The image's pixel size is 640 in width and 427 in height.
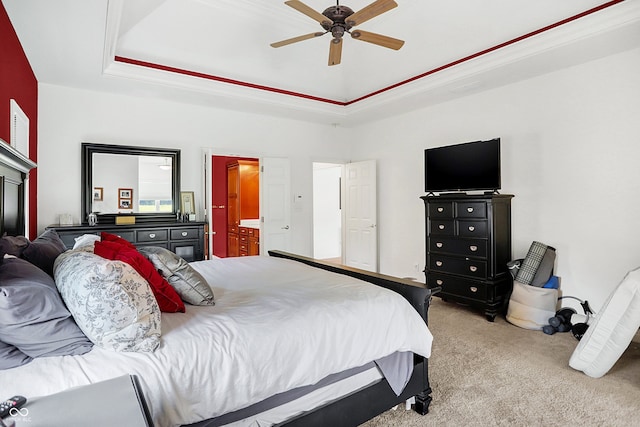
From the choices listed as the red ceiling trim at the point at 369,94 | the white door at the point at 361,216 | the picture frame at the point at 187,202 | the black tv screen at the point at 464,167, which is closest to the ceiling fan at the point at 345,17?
the red ceiling trim at the point at 369,94

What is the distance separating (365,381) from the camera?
193 centimetres

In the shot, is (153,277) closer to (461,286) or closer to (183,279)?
(183,279)

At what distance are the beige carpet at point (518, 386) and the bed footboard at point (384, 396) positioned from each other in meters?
0.14

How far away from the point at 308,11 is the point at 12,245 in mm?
2351

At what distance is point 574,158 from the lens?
365 centimetres

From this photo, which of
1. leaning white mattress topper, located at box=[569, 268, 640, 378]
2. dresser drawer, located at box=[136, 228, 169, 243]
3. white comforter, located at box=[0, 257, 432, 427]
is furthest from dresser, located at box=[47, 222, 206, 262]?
leaning white mattress topper, located at box=[569, 268, 640, 378]

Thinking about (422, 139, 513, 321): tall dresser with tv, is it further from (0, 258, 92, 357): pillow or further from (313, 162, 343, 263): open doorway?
(313, 162, 343, 263): open doorway

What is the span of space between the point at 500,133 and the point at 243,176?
4.72 meters

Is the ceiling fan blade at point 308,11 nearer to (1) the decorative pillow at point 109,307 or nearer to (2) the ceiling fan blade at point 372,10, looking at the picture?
(2) the ceiling fan blade at point 372,10

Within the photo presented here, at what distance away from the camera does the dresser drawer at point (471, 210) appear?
388 centimetres

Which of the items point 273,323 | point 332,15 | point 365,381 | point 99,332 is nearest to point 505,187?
point 332,15

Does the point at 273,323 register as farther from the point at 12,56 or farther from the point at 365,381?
the point at 12,56

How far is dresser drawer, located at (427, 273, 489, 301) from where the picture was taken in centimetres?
391

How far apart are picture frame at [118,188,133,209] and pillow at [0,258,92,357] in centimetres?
332
